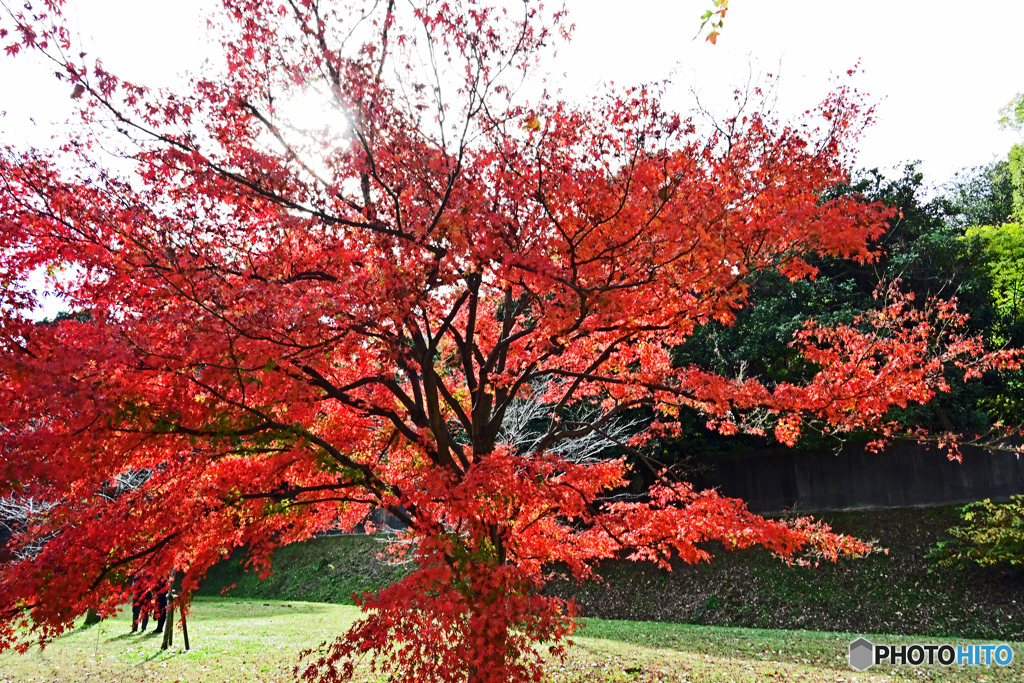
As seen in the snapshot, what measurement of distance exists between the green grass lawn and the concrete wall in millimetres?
5505

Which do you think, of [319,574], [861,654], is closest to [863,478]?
[861,654]

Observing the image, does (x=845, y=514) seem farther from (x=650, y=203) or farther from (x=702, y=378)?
(x=650, y=203)

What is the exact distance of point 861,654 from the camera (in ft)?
33.9

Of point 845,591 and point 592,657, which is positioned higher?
point 845,591

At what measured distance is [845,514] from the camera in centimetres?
1680

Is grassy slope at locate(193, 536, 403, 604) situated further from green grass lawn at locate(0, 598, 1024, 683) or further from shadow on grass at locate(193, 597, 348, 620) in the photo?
green grass lawn at locate(0, 598, 1024, 683)

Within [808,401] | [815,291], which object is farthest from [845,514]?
[808,401]

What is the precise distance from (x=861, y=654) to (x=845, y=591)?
14.1 ft

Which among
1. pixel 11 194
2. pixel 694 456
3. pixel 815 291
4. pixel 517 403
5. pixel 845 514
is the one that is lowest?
pixel 845 514

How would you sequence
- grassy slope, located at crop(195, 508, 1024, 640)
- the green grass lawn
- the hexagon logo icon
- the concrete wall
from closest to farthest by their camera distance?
the green grass lawn
the hexagon logo icon
grassy slope, located at crop(195, 508, 1024, 640)
the concrete wall

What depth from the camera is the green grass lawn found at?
9188 millimetres

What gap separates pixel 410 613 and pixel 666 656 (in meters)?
7.04

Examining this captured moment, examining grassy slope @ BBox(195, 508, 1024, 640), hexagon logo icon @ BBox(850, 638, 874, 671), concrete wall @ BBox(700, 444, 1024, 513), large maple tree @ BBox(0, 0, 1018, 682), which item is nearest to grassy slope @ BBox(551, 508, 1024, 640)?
grassy slope @ BBox(195, 508, 1024, 640)

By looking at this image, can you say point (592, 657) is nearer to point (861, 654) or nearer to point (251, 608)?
point (861, 654)
